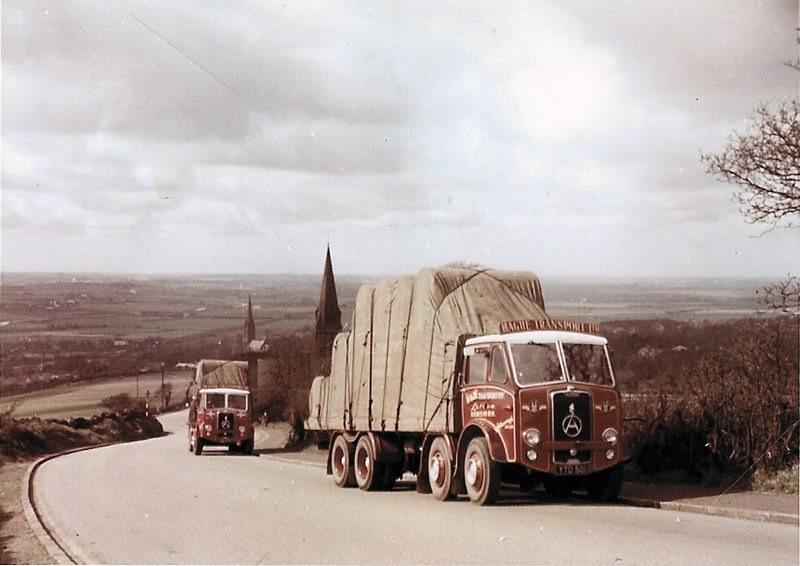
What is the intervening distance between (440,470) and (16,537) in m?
6.97

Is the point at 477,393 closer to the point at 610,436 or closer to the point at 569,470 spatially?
the point at 569,470

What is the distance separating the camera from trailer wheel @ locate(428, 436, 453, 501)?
16422mm

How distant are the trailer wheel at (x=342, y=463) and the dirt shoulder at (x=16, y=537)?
6.75 meters

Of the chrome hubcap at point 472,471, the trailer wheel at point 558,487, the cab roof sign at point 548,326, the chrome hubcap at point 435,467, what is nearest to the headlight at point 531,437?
the chrome hubcap at point 472,471

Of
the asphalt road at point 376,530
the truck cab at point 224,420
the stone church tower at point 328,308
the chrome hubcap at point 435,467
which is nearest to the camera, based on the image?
the asphalt road at point 376,530

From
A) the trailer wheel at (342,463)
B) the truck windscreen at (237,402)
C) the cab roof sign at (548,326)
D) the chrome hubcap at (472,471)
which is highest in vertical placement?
the cab roof sign at (548,326)

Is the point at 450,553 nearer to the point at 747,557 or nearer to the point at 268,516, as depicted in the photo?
the point at 747,557

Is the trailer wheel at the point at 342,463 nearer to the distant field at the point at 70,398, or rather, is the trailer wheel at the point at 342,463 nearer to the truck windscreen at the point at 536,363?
the truck windscreen at the point at 536,363

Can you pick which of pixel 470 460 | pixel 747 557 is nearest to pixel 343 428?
pixel 470 460

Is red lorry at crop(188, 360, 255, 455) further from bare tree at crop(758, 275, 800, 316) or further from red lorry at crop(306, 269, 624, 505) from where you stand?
bare tree at crop(758, 275, 800, 316)

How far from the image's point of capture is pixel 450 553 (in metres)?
10.4

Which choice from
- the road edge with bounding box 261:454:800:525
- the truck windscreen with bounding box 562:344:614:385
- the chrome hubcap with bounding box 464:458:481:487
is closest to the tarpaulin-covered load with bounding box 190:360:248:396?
the chrome hubcap with bounding box 464:458:481:487

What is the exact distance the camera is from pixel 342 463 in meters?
21.8

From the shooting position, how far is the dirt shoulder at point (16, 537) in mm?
12348
